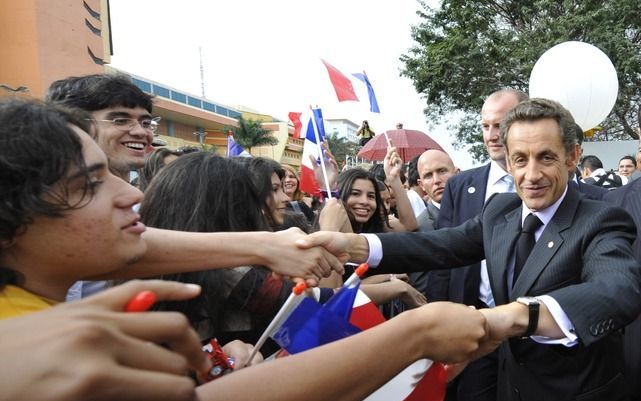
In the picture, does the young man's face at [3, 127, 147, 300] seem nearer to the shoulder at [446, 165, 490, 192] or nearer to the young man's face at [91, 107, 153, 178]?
the young man's face at [91, 107, 153, 178]

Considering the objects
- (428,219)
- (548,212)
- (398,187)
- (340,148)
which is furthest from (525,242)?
(340,148)

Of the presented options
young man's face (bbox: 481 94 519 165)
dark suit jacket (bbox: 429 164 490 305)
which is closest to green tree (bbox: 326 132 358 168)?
young man's face (bbox: 481 94 519 165)

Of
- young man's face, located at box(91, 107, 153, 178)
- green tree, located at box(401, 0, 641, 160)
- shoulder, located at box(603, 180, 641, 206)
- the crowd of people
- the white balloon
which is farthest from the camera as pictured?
green tree, located at box(401, 0, 641, 160)

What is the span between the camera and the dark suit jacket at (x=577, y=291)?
5.24 ft

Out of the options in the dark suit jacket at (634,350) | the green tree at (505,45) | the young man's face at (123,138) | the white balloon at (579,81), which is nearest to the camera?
the dark suit jacket at (634,350)

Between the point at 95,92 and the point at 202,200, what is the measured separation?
49.9 inches

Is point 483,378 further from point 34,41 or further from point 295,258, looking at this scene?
point 34,41

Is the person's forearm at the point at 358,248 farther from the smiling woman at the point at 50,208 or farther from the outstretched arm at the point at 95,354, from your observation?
the outstretched arm at the point at 95,354

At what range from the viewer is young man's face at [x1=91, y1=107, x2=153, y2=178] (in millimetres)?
2762

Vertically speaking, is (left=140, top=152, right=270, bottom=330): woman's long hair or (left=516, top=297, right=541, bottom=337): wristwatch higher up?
(left=140, top=152, right=270, bottom=330): woman's long hair

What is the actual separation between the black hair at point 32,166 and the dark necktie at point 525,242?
5.33 ft

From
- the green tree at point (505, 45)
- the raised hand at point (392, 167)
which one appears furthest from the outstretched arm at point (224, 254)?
the green tree at point (505, 45)

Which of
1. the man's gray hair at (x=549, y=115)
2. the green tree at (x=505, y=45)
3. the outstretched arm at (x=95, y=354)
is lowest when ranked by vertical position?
the outstretched arm at (x=95, y=354)

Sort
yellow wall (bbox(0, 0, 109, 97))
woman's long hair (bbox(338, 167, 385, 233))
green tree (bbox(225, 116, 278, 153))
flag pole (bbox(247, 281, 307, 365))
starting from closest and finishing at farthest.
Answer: flag pole (bbox(247, 281, 307, 365)) < woman's long hair (bbox(338, 167, 385, 233)) < yellow wall (bbox(0, 0, 109, 97)) < green tree (bbox(225, 116, 278, 153))
